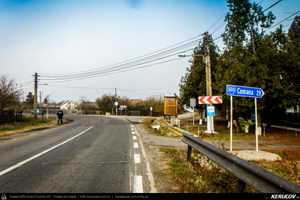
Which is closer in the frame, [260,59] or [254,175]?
[254,175]

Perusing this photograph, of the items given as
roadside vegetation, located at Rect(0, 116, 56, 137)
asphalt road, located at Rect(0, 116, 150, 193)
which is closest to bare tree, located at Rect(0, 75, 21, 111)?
roadside vegetation, located at Rect(0, 116, 56, 137)

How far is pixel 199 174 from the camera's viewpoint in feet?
14.9

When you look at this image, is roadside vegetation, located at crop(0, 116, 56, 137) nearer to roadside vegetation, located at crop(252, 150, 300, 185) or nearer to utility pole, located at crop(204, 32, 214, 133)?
utility pole, located at crop(204, 32, 214, 133)

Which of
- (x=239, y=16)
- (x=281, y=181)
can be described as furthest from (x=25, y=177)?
(x=239, y=16)

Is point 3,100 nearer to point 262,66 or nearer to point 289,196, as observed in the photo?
point 262,66

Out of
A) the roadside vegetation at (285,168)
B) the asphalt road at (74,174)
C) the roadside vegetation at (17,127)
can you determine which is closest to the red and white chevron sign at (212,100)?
the roadside vegetation at (285,168)

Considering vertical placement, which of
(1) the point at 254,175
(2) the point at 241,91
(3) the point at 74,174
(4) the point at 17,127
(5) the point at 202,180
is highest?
(2) the point at 241,91

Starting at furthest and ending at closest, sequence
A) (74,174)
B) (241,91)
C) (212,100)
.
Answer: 1. (212,100)
2. (241,91)
3. (74,174)

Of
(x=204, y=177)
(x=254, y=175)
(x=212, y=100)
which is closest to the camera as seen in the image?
(x=254, y=175)

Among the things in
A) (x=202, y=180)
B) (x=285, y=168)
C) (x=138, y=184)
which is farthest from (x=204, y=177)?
(x=285, y=168)

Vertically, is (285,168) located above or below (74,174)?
below

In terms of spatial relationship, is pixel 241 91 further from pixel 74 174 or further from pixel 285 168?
pixel 74 174

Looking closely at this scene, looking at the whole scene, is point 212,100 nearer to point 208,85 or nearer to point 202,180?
point 208,85

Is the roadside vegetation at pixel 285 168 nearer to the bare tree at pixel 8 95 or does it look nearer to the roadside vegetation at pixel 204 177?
the roadside vegetation at pixel 204 177
